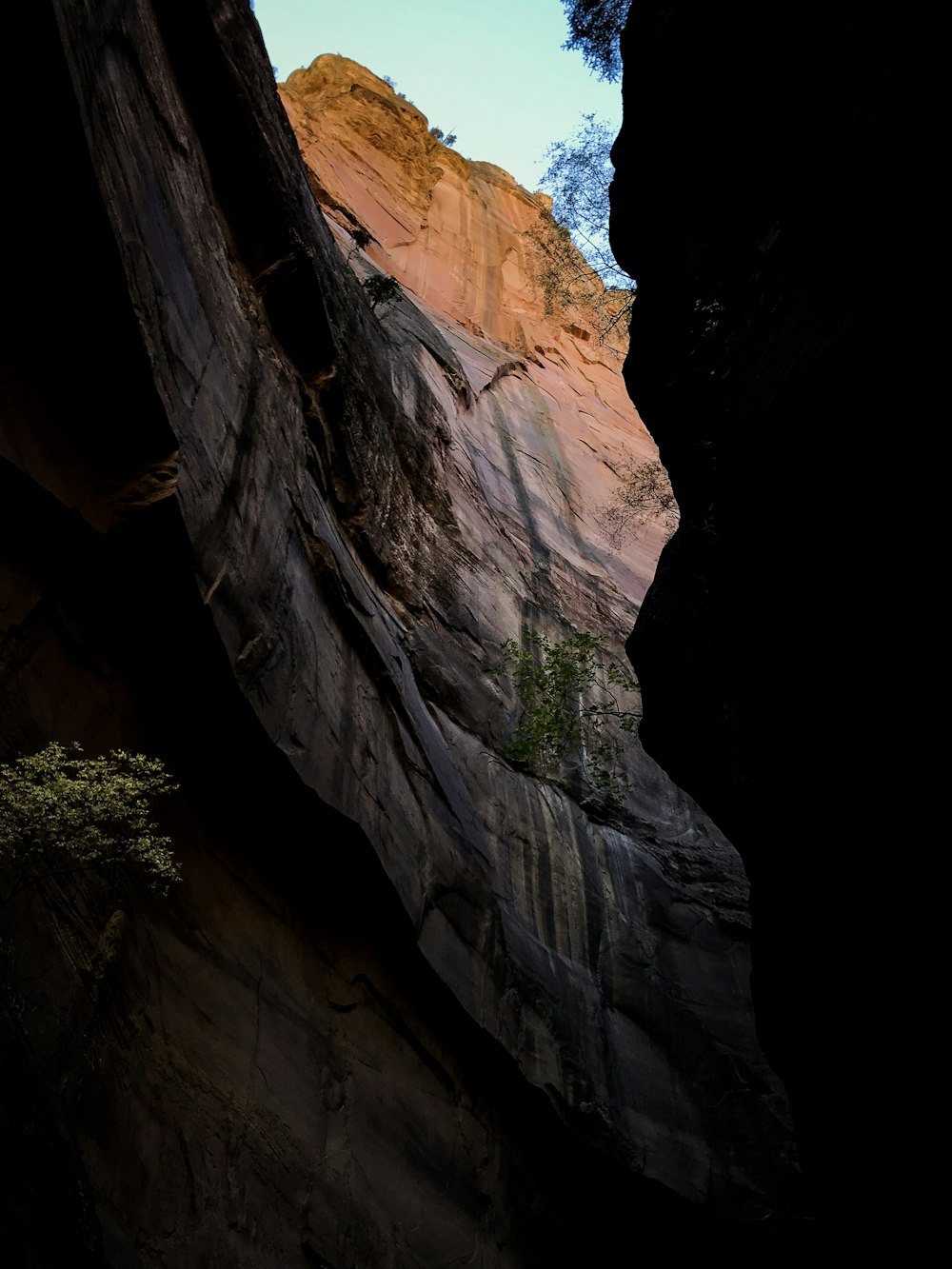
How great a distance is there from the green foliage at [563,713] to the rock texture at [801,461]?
453cm

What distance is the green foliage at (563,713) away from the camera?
15.9 m

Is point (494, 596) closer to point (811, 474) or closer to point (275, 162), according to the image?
point (275, 162)

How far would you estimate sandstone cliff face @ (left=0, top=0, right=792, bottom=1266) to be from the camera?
8945 millimetres

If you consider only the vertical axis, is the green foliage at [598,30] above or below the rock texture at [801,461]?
above

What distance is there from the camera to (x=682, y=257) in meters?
10.6

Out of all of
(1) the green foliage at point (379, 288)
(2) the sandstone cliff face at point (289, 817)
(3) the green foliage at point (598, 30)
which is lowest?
(2) the sandstone cliff face at point (289, 817)

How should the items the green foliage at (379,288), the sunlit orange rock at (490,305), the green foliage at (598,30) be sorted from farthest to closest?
1. the sunlit orange rock at (490,305)
2. the green foliage at (379,288)
3. the green foliage at (598,30)

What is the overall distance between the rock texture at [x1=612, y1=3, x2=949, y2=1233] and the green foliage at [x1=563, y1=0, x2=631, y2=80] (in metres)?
3.38

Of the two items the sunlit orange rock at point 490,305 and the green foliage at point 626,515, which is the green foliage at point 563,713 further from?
the green foliage at point 626,515

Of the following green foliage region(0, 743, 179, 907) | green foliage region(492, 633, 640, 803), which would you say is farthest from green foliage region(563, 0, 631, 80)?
green foliage region(0, 743, 179, 907)

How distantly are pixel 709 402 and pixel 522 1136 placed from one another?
31.3 feet

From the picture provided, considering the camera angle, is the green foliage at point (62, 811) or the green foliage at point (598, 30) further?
the green foliage at point (598, 30)

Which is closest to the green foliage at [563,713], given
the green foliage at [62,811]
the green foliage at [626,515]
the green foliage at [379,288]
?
the green foliage at [626,515]

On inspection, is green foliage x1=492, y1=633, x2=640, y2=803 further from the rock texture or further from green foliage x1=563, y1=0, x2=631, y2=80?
green foliage x1=563, y1=0, x2=631, y2=80
